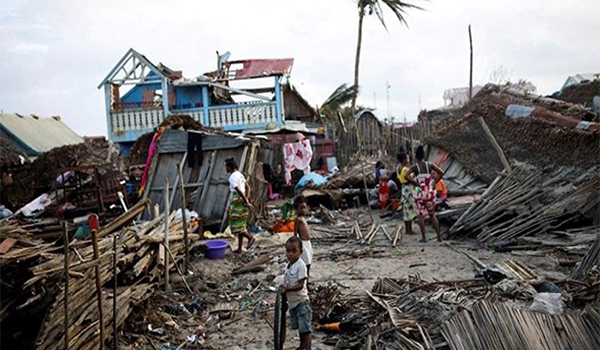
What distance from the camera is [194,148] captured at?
34.3ft

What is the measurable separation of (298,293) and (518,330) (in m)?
1.76

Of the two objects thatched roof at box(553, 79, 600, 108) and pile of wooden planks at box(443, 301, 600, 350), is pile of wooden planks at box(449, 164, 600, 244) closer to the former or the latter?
pile of wooden planks at box(443, 301, 600, 350)

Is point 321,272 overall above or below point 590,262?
below

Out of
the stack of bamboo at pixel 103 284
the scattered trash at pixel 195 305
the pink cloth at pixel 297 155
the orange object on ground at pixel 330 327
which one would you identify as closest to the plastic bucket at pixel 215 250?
the stack of bamboo at pixel 103 284

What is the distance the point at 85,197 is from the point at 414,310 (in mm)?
10056

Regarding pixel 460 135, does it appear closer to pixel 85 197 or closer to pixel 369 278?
pixel 369 278

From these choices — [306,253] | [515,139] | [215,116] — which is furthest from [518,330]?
[215,116]

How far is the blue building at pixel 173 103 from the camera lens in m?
20.6

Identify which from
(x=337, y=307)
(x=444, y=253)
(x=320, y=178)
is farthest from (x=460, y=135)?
(x=337, y=307)

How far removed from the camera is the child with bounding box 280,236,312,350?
4.38m

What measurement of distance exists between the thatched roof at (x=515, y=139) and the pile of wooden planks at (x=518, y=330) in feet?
19.6

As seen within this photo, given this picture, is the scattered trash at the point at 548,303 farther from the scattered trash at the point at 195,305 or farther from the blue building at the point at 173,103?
the blue building at the point at 173,103

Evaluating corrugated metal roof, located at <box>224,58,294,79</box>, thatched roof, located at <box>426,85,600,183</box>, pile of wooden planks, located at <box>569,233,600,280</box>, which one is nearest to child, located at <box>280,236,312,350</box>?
pile of wooden planks, located at <box>569,233,600,280</box>

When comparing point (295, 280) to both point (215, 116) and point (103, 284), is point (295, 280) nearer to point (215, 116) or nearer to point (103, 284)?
point (103, 284)
